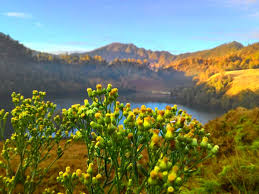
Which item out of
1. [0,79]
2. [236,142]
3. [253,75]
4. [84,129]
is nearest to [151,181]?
[84,129]

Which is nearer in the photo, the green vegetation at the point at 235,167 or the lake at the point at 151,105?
the green vegetation at the point at 235,167

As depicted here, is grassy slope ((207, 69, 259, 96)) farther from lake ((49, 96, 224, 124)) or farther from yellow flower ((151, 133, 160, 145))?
yellow flower ((151, 133, 160, 145))

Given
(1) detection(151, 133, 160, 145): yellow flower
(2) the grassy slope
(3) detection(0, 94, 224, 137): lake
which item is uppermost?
(1) detection(151, 133, 160, 145): yellow flower

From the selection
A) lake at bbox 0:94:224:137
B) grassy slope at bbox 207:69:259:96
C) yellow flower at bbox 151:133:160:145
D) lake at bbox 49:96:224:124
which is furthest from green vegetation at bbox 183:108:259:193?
grassy slope at bbox 207:69:259:96

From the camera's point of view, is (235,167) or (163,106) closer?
(235,167)

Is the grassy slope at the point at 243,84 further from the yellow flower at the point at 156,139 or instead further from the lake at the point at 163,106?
the yellow flower at the point at 156,139

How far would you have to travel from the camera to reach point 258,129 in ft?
22.7

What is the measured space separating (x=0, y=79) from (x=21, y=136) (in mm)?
192965

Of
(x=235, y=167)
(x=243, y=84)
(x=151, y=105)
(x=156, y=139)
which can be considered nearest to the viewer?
(x=156, y=139)

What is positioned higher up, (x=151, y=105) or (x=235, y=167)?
(x=235, y=167)

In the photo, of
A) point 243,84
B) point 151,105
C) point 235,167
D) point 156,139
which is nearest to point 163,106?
point 151,105

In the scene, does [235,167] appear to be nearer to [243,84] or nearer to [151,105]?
[243,84]

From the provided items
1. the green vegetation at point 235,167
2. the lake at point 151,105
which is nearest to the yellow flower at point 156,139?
the green vegetation at point 235,167

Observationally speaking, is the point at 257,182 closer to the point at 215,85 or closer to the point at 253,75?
the point at 215,85
